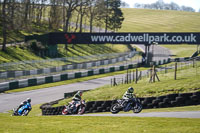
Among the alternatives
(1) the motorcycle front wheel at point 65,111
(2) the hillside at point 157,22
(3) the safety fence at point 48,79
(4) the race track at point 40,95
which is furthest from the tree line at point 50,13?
(1) the motorcycle front wheel at point 65,111

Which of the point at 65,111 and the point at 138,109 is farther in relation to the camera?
the point at 65,111

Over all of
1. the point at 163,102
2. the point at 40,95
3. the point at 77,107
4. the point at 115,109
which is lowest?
the point at 40,95

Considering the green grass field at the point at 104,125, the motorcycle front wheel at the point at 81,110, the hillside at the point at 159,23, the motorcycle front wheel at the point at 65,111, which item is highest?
the hillside at the point at 159,23

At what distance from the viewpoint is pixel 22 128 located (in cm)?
1123

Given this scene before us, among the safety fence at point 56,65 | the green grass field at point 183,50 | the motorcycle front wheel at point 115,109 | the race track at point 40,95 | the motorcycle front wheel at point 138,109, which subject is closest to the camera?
the motorcycle front wheel at point 138,109

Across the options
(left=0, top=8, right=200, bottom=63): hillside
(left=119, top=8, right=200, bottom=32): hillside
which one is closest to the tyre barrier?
(left=0, top=8, right=200, bottom=63): hillside

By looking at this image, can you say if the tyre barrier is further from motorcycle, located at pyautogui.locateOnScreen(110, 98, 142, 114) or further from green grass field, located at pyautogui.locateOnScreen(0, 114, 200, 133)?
green grass field, located at pyautogui.locateOnScreen(0, 114, 200, 133)

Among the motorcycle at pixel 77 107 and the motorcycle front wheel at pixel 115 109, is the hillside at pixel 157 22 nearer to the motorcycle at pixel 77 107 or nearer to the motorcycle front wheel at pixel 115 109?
the motorcycle at pixel 77 107

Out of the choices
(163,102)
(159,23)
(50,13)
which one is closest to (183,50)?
(50,13)

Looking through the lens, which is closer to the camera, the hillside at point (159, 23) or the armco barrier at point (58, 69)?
the armco barrier at point (58, 69)

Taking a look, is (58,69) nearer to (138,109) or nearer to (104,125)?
(138,109)

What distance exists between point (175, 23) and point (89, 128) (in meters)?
114

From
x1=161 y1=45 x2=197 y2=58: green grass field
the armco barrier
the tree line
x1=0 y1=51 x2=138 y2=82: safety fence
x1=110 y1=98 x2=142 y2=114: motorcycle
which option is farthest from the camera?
x1=161 y1=45 x2=197 y2=58: green grass field

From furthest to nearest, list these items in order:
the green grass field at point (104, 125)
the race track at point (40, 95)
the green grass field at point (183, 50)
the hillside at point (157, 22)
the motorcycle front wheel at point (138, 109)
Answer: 1. the hillside at point (157, 22)
2. the green grass field at point (183, 50)
3. the race track at point (40, 95)
4. the motorcycle front wheel at point (138, 109)
5. the green grass field at point (104, 125)
